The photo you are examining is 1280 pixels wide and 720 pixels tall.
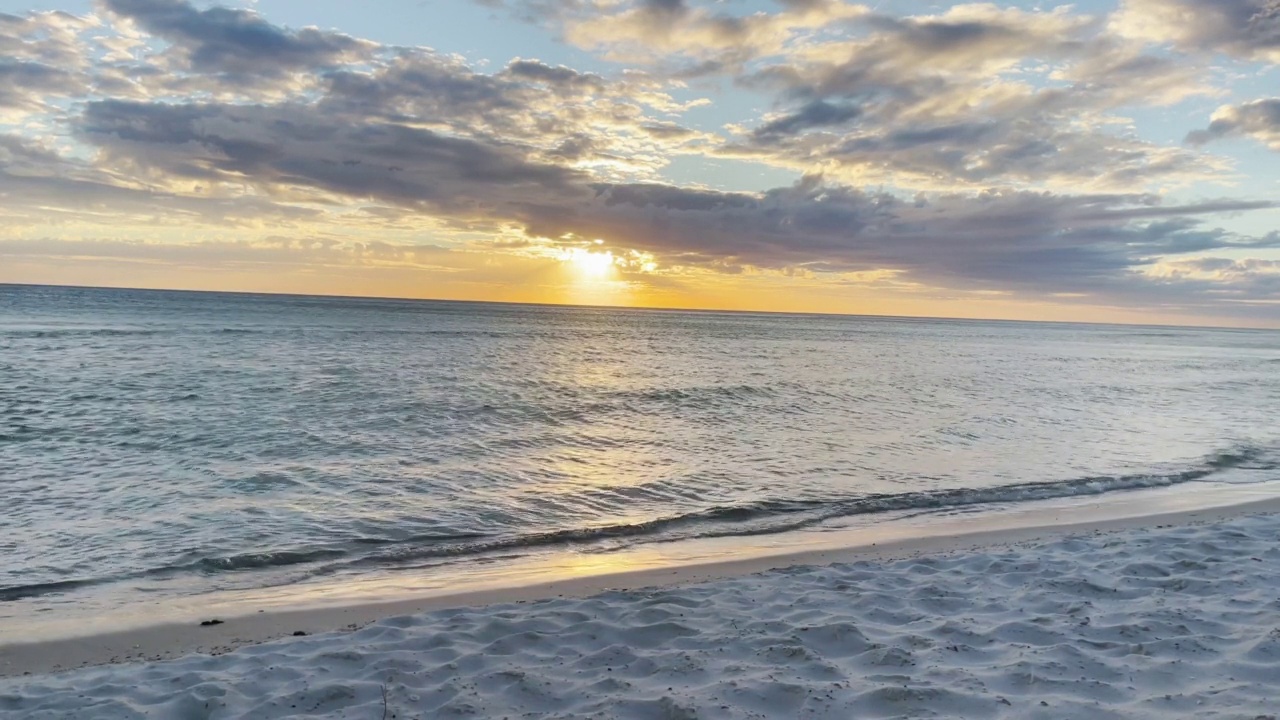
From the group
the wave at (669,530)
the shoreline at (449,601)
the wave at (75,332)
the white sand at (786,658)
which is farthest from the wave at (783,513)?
the wave at (75,332)

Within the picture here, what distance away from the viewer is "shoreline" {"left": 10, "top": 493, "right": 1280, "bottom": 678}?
6.83m

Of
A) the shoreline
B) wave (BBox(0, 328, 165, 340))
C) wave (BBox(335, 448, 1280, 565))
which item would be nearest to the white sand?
the shoreline

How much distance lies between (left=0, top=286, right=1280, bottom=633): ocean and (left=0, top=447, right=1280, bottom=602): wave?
0.16ft

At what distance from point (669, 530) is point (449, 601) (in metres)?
4.50

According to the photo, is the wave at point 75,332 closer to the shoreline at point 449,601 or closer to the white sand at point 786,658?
the shoreline at point 449,601

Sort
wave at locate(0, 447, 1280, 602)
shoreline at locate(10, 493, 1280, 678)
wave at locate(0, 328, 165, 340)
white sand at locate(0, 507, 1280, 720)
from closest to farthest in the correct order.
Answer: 1. white sand at locate(0, 507, 1280, 720)
2. shoreline at locate(10, 493, 1280, 678)
3. wave at locate(0, 447, 1280, 602)
4. wave at locate(0, 328, 165, 340)

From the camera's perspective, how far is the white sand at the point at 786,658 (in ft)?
17.4

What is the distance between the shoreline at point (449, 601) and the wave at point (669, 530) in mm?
1853

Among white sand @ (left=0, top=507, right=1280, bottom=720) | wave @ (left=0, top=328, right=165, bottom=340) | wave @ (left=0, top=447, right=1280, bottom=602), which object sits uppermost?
wave @ (left=0, top=328, right=165, bottom=340)

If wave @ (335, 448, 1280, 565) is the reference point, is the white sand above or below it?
above

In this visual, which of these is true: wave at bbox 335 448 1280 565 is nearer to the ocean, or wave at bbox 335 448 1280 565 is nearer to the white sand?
the ocean

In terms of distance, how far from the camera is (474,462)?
16.6 meters

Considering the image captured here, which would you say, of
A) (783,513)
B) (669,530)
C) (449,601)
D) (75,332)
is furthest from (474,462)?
(75,332)

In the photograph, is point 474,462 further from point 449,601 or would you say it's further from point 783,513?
point 449,601
